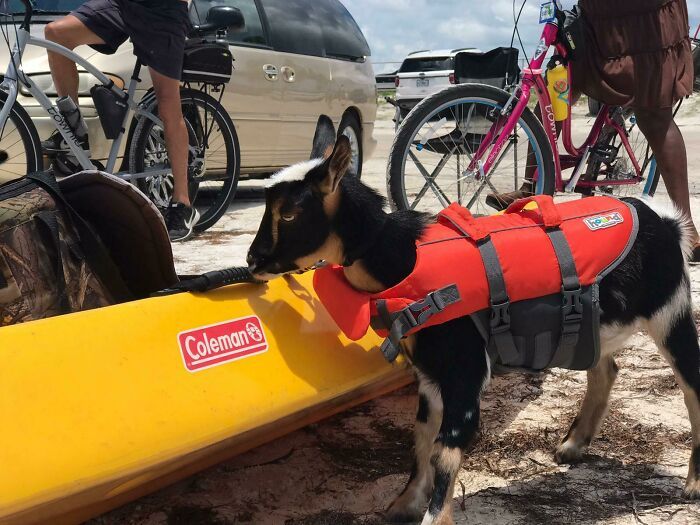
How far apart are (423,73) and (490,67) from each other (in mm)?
14750

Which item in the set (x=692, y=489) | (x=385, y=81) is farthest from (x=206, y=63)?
(x=385, y=81)

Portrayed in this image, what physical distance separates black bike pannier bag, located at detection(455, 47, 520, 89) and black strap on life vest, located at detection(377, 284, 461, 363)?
2.88 m

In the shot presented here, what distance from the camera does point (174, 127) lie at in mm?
4727

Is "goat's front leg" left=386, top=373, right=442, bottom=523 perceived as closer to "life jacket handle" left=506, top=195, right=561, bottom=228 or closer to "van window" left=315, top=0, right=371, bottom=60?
"life jacket handle" left=506, top=195, right=561, bottom=228

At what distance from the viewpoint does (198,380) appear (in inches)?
86.5

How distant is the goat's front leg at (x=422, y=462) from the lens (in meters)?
2.42

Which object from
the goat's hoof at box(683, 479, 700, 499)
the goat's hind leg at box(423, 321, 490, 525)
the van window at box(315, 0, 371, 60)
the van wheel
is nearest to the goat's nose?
the goat's hind leg at box(423, 321, 490, 525)

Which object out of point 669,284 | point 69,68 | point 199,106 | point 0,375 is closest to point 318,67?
point 199,106

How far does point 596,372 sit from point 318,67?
5.33m

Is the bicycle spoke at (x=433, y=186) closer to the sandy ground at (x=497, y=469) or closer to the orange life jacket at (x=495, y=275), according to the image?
the sandy ground at (x=497, y=469)

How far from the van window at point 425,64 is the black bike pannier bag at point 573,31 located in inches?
603

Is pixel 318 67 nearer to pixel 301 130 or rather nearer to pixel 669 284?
pixel 301 130

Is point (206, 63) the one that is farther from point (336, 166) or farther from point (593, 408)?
point (593, 408)

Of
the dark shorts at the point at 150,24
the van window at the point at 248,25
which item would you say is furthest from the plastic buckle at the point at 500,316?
the van window at the point at 248,25
